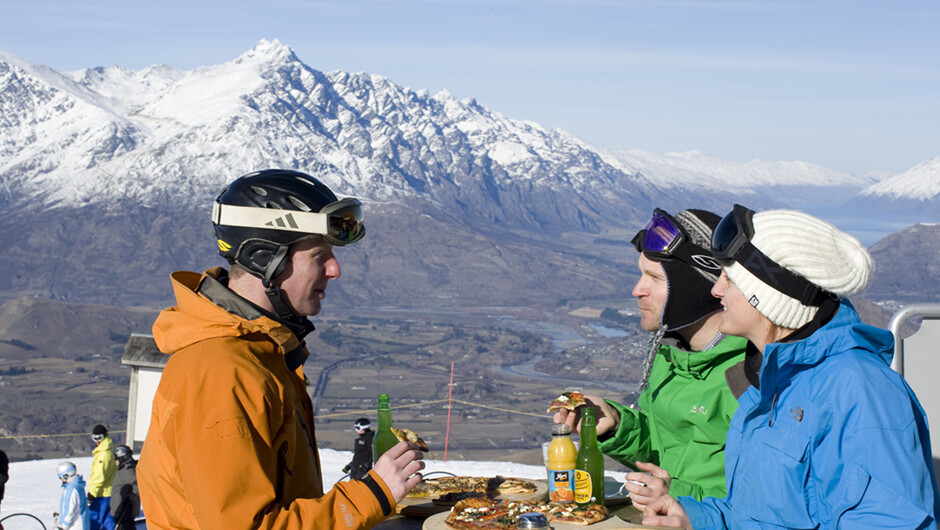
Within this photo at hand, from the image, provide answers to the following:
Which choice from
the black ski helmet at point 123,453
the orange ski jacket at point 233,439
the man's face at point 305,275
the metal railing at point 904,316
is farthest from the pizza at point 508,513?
the black ski helmet at point 123,453

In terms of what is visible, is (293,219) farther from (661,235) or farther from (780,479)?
(661,235)

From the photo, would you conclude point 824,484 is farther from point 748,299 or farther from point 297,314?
point 297,314

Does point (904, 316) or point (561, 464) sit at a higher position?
point (904, 316)

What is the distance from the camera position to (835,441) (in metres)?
2.68

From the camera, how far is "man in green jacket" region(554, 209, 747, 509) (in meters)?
4.18

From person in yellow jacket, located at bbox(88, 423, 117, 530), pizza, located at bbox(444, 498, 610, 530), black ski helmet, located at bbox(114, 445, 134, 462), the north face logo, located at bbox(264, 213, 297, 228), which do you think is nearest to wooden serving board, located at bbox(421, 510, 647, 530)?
pizza, located at bbox(444, 498, 610, 530)

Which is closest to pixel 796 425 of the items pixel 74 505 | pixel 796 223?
pixel 796 223

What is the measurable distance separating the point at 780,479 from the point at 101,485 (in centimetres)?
1124

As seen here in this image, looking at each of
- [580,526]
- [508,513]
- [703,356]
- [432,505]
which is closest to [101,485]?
[432,505]

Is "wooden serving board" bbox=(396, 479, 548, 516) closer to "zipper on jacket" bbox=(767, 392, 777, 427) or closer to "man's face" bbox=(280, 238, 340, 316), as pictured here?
"man's face" bbox=(280, 238, 340, 316)

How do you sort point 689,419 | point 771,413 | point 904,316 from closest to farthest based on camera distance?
point 771,413
point 689,419
point 904,316

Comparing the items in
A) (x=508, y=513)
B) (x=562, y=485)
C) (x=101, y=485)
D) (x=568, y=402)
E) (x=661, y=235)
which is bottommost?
(x=101, y=485)

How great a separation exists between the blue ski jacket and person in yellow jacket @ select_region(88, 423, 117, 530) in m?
10.8

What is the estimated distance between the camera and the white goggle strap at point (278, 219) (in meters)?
3.21
